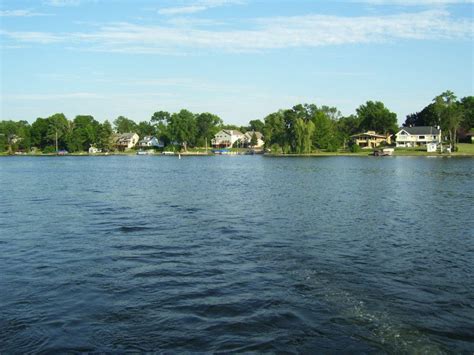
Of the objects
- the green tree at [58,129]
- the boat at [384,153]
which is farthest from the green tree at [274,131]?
the green tree at [58,129]

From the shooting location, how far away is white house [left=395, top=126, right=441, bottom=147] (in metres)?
148

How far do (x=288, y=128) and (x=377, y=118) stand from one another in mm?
43814

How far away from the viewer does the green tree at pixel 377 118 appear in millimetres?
169875

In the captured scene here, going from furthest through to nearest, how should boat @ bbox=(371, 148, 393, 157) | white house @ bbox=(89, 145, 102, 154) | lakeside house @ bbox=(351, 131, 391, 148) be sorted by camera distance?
white house @ bbox=(89, 145, 102, 154) → lakeside house @ bbox=(351, 131, 391, 148) → boat @ bbox=(371, 148, 393, 157)

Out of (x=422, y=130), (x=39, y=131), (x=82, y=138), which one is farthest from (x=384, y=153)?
(x=39, y=131)

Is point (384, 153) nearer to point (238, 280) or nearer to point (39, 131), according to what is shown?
point (238, 280)

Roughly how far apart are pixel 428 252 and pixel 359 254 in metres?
3.01

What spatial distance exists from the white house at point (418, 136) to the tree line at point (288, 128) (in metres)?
5.28

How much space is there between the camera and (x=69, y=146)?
18950 cm

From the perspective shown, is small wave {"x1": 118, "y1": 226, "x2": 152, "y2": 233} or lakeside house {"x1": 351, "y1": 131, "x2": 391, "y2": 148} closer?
small wave {"x1": 118, "y1": 226, "x2": 152, "y2": 233}

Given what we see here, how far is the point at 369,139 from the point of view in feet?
537

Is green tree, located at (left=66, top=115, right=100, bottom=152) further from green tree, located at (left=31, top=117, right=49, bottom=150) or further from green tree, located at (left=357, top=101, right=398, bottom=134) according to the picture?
green tree, located at (left=357, top=101, right=398, bottom=134)

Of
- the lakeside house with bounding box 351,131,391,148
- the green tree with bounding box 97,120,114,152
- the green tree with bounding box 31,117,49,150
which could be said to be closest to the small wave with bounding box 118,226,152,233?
the lakeside house with bounding box 351,131,391,148

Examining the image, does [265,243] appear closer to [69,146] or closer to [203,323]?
[203,323]
